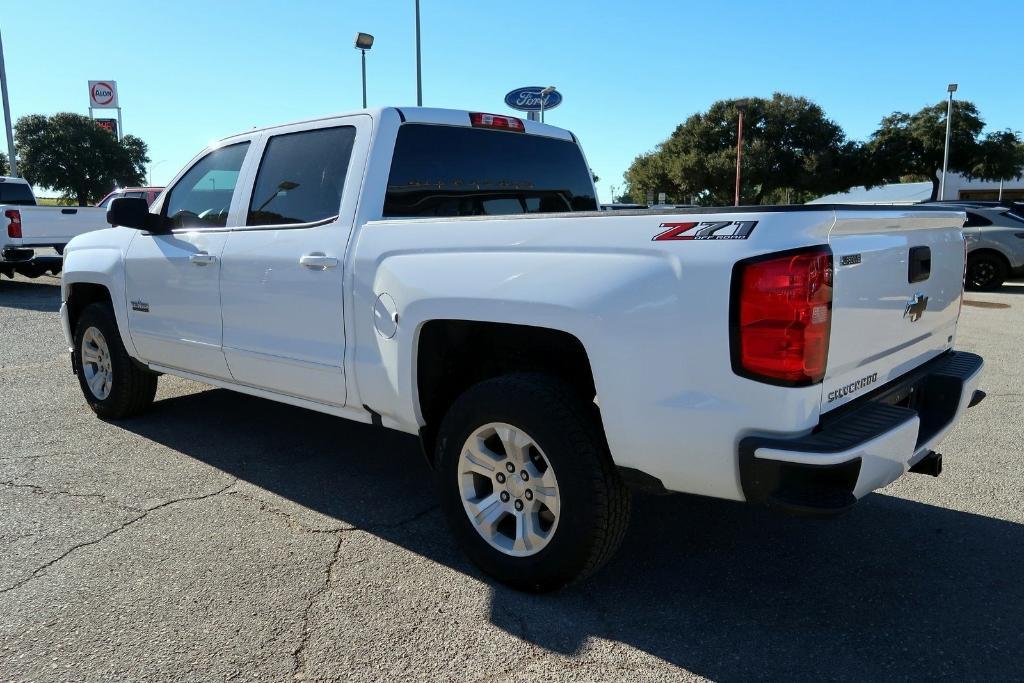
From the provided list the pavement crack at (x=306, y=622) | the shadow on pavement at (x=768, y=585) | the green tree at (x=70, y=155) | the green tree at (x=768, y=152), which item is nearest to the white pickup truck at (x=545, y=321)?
the shadow on pavement at (x=768, y=585)

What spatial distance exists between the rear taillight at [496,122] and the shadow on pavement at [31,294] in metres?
9.66

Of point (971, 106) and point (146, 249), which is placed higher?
point (971, 106)

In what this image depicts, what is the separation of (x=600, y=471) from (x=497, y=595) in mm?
722

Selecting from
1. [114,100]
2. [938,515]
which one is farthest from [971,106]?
[114,100]

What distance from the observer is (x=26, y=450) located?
4.81m

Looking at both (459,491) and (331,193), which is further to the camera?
(331,193)

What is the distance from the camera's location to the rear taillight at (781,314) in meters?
2.32

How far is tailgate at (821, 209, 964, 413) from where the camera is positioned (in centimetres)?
249

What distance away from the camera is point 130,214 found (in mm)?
4488

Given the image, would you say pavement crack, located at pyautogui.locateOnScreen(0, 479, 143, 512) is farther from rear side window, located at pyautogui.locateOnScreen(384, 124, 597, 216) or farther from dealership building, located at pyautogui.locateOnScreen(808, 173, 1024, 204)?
dealership building, located at pyautogui.locateOnScreen(808, 173, 1024, 204)

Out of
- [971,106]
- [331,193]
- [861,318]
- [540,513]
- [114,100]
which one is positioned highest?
[114,100]

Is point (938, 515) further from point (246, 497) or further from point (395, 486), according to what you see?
point (246, 497)

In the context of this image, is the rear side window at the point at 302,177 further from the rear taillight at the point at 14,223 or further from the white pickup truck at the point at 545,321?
the rear taillight at the point at 14,223

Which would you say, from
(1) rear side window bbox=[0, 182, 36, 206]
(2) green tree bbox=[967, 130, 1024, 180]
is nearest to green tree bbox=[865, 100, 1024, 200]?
(2) green tree bbox=[967, 130, 1024, 180]
